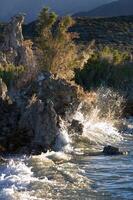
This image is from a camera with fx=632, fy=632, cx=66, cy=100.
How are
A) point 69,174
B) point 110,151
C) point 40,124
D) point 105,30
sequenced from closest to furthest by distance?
point 69,174 → point 40,124 → point 110,151 → point 105,30

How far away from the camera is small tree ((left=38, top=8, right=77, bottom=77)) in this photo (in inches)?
1506

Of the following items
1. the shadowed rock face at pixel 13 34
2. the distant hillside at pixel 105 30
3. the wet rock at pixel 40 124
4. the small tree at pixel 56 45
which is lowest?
the wet rock at pixel 40 124

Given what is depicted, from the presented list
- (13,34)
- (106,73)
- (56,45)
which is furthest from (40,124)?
(106,73)

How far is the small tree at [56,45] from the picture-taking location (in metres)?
38.2

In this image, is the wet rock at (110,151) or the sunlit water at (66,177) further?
the wet rock at (110,151)

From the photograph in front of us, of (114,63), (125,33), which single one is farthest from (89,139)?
(125,33)

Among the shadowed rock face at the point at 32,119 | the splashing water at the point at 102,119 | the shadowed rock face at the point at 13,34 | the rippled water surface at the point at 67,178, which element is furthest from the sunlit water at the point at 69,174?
the shadowed rock face at the point at 13,34

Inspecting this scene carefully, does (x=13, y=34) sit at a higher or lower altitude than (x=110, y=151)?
higher

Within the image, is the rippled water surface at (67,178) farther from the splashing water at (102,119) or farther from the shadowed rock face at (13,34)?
the shadowed rock face at (13,34)

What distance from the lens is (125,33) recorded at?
354 feet

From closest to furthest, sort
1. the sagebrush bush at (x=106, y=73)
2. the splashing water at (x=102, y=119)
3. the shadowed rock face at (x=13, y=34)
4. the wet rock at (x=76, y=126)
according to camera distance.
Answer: the wet rock at (x=76, y=126) < the splashing water at (x=102, y=119) < the shadowed rock face at (x=13, y=34) < the sagebrush bush at (x=106, y=73)

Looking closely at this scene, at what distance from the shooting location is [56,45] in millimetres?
40094

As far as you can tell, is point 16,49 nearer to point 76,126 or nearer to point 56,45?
point 56,45

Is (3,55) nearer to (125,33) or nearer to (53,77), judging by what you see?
(53,77)
